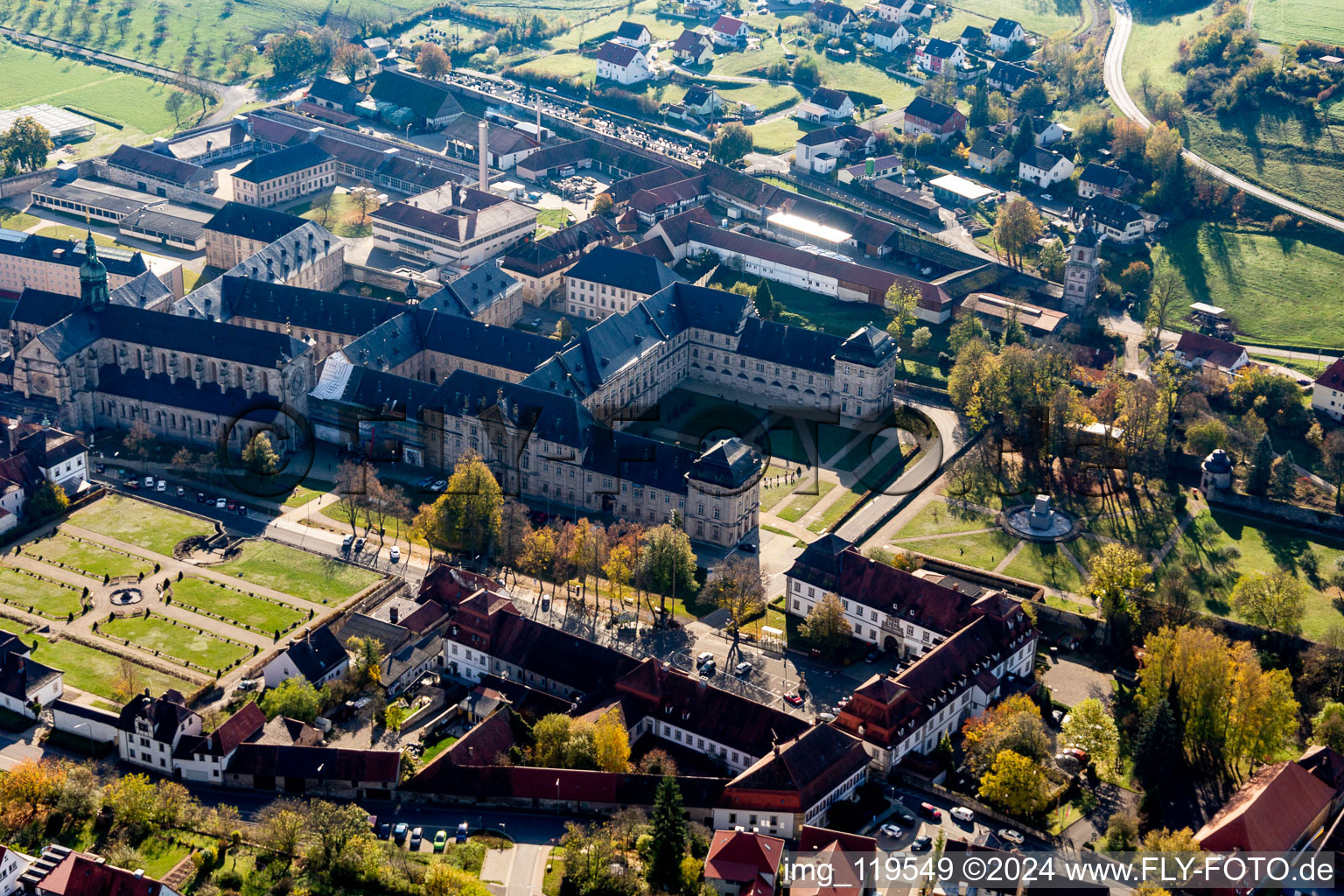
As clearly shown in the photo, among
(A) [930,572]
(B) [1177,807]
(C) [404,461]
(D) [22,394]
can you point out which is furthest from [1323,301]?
(D) [22,394]

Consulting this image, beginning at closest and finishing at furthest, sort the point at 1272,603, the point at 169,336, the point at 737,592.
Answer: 1. the point at 1272,603
2. the point at 737,592
3. the point at 169,336

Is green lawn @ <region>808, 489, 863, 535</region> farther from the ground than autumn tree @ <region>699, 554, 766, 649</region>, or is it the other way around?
autumn tree @ <region>699, 554, 766, 649</region>

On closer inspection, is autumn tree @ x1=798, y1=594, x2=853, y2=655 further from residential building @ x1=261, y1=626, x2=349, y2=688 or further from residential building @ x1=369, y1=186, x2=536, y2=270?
residential building @ x1=369, y1=186, x2=536, y2=270

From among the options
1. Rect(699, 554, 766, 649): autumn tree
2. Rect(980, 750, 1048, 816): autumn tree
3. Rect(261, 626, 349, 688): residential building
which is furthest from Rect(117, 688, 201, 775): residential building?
Rect(980, 750, 1048, 816): autumn tree

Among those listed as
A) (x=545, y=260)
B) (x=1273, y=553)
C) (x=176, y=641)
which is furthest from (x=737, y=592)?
(x=545, y=260)

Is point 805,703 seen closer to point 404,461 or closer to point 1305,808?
point 1305,808

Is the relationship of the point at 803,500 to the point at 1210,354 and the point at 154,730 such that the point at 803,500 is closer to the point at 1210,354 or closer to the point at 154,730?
the point at 1210,354

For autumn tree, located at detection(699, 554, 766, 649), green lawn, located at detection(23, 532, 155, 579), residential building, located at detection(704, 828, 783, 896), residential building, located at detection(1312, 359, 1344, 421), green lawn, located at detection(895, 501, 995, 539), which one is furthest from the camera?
residential building, located at detection(1312, 359, 1344, 421)
